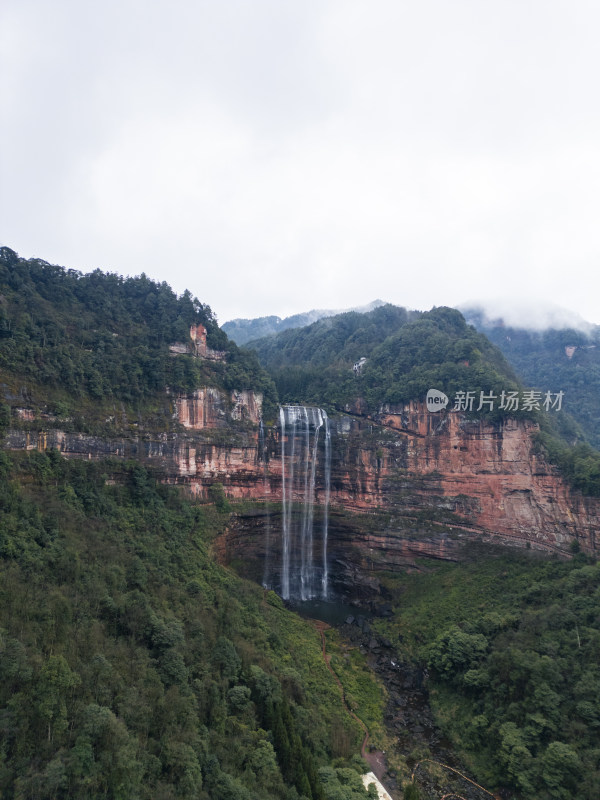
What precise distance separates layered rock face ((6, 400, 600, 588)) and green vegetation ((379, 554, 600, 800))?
2835 millimetres

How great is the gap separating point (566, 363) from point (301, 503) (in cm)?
3660

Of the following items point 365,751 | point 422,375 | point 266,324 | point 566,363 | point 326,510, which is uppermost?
point 266,324

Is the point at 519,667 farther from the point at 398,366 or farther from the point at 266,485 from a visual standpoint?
the point at 398,366

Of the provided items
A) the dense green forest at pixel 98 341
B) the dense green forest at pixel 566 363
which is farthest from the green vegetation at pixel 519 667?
the dense green forest at pixel 566 363

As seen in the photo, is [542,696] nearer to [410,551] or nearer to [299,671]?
[299,671]

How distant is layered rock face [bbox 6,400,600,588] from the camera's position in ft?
93.7

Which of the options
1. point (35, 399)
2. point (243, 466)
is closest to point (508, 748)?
point (243, 466)

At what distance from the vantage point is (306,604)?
31016mm

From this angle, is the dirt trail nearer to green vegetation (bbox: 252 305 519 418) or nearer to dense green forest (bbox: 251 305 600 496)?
dense green forest (bbox: 251 305 600 496)

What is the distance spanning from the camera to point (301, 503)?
3378cm

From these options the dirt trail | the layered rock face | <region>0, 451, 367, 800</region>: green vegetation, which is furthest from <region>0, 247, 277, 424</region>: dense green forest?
the dirt trail

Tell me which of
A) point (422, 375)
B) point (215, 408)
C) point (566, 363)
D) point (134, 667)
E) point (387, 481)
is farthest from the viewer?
point (566, 363)

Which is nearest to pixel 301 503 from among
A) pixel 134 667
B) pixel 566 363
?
pixel 134 667

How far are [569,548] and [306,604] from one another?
16953 millimetres
